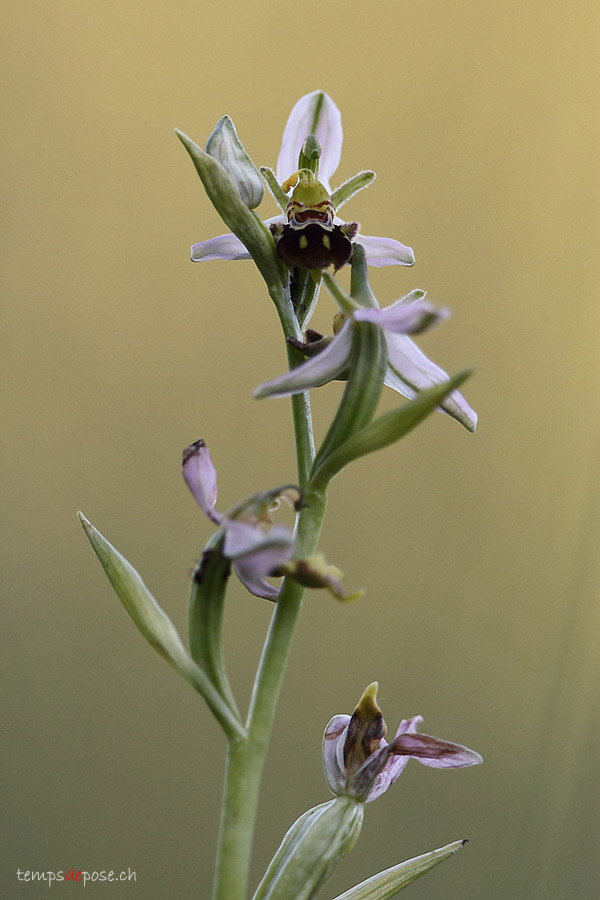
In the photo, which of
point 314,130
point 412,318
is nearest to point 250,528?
point 412,318

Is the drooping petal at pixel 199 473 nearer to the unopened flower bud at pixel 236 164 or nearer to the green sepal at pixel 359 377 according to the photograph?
the green sepal at pixel 359 377

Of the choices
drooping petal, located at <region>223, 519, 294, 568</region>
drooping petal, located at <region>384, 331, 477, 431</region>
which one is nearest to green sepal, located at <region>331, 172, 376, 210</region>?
drooping petal, located at <region>384, 331, 477, 431</region>

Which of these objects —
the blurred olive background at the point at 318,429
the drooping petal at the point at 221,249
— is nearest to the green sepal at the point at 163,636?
the drooping petal at the point at 221,249

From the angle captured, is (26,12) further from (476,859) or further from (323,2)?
(476,859)

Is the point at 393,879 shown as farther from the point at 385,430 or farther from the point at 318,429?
the point at 318,429

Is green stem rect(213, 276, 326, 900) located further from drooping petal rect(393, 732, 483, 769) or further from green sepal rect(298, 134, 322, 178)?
green sepal rect(298, 134, 322, 178)

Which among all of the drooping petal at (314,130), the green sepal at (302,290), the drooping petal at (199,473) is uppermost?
the drooping petal at (314,130)
